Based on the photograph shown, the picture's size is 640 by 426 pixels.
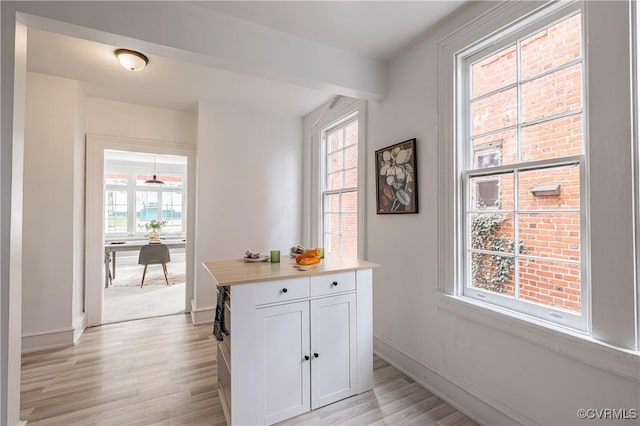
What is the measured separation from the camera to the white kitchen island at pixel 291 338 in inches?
65.9

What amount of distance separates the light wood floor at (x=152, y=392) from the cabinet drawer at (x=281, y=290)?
2.54ft

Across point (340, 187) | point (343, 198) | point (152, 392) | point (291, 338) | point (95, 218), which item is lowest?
point (152, 392)

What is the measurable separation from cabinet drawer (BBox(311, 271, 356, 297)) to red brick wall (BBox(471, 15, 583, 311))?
98 cm

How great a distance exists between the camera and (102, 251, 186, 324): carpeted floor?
3.78m

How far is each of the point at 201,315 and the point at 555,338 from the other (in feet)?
11.0

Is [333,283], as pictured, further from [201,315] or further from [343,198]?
[201,315]

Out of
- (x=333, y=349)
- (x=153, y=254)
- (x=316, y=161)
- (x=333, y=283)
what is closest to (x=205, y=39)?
(x=333, y=283)

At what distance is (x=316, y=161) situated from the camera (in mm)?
3918

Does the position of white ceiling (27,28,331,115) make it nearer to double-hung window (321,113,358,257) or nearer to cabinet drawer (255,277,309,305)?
double-hung window (321,113,358,257)

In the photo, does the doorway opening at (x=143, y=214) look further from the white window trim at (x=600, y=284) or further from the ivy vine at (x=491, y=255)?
the white window trim at (x=600, y=284)

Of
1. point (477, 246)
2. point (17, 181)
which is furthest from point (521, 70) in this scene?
point (17, 181)

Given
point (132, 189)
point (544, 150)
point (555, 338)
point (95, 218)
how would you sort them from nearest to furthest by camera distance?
point (555, 338) < point (544, 150) < point (95, 218) < point (132, 189)

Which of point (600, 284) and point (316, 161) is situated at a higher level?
point (316, 161)

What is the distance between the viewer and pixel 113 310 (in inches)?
152
